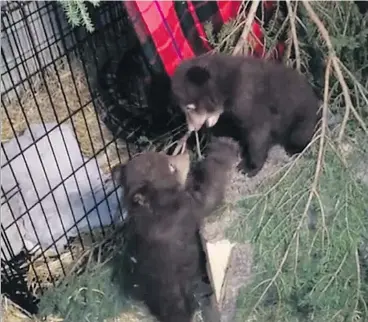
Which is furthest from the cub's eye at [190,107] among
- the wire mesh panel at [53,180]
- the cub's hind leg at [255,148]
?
the wire mesh panel at [53,180]

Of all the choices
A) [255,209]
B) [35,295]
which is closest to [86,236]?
[35,295]

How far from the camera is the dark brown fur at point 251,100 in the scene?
2.46 meters

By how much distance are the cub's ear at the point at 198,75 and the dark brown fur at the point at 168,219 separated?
231mm

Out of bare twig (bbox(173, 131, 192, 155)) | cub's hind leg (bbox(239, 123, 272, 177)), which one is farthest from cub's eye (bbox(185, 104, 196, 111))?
cub's hind leg (bbox(239, 123, 272, 177))

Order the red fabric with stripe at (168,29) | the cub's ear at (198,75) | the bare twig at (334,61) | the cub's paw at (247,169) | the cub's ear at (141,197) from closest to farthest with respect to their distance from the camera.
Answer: the cub's ear at (141,197), the cub's ear at (198,75), the bare twig at (334,61), the cub's paw at (247,169), the red fabric with stripe at (168,29)

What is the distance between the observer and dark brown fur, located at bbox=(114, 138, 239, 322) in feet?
7.14

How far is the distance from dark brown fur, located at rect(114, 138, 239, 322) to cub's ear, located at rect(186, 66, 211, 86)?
23 cm

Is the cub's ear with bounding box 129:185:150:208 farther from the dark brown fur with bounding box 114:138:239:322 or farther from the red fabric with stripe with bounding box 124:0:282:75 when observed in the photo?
the red fabric with stripe with bounding box 124:0:282:75

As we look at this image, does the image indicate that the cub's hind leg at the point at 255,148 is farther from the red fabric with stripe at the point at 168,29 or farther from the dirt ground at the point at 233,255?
the red fabric with stripe at the point at 168,29

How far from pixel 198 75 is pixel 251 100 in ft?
0.71

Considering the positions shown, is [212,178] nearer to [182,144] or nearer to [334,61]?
[182,144]

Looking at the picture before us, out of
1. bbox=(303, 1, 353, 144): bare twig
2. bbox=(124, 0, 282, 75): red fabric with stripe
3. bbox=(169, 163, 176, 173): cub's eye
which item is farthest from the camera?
bbox=(124, 0, 282, 75): red fabric with stripe

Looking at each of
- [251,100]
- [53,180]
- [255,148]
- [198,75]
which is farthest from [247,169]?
[53,180]

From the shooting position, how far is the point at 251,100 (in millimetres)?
2537
